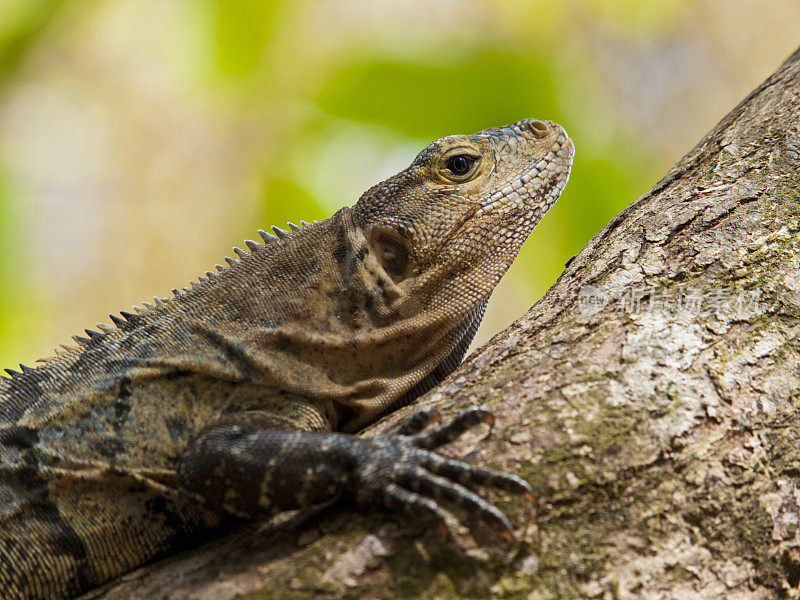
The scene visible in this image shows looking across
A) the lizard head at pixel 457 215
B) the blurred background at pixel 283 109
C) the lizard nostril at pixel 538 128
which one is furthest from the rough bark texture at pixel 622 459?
the blurred background at pixel 283 109

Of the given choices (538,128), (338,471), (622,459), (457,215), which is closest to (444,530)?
(338,471)

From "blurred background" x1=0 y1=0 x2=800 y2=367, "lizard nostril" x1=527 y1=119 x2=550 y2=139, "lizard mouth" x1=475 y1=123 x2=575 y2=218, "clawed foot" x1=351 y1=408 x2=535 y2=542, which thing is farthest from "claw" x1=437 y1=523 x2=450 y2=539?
"blurred background" x1=0 y1=0 x2=800 y2=367

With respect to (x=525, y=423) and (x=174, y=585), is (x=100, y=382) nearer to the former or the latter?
(x=174, y=585)

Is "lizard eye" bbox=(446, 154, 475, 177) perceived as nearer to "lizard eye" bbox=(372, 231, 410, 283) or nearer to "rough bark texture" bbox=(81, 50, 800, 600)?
"lizard eye" bbox=(372, 231, 410, 283)

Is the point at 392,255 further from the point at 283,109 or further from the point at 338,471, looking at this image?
the point at 283,109

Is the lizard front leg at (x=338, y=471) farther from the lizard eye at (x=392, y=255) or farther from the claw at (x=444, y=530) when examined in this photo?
the lizard eye at (x=392, y=255)
